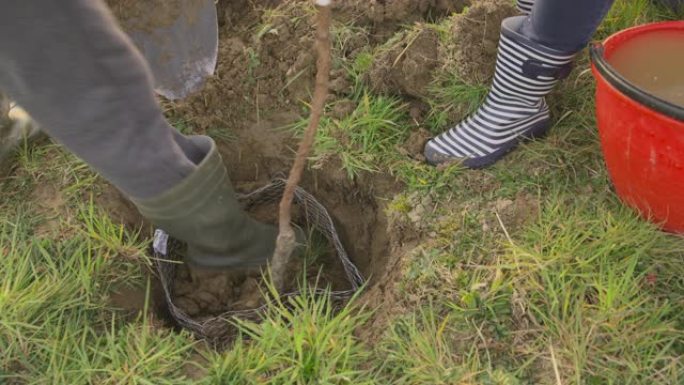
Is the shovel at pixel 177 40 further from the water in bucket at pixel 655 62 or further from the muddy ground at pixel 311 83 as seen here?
the water in bucket at pixel 655 62

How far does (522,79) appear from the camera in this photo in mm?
1702

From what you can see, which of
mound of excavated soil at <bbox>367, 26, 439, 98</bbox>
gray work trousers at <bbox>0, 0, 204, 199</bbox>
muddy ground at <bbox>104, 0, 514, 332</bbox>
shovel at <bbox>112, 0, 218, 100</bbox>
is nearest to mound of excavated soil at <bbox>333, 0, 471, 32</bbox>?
muddy ground at <bbox>104, 0, 514, 332</bbox>

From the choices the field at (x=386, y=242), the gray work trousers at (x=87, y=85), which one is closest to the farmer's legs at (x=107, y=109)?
the gray work trousers at (x=87, y=85)

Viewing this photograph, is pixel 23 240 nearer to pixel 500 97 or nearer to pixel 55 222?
pixel 55 222

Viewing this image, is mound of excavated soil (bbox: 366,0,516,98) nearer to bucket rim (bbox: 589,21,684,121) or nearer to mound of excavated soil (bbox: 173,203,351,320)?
bucket rim (bbox: 589,21,684,121)

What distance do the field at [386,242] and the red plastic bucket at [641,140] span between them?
0.08 meters

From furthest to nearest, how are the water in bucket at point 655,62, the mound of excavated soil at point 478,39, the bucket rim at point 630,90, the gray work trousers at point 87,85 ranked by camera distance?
the mound of excavated soil at point 478,39 < the water in bucket at point 655,62 < the bucket rim at point 630,90 < the gray work trousers at point 87,85

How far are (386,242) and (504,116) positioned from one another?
1.62ft

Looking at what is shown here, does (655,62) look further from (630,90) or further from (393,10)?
(393,10)

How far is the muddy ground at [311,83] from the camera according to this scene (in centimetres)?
192

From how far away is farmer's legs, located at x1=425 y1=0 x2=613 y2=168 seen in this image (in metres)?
1.51

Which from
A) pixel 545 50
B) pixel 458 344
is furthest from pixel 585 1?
pixel 458 344

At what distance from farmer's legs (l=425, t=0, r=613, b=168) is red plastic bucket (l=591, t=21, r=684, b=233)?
0.09 m

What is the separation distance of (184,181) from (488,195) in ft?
2.65
